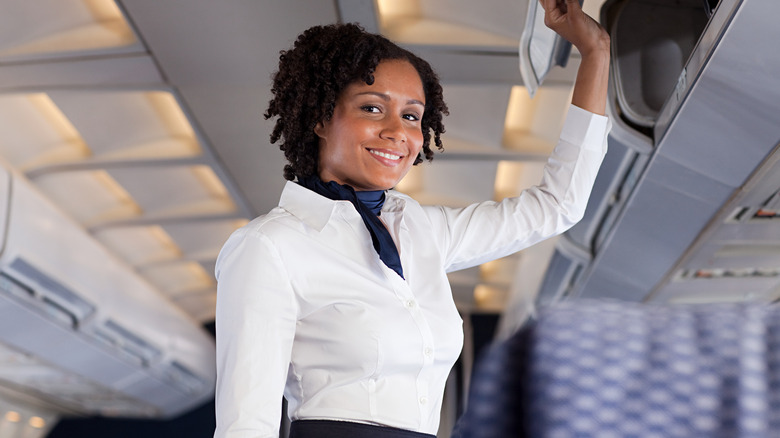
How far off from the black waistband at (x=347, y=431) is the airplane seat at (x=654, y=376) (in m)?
0.86

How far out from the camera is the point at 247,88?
4.55 m

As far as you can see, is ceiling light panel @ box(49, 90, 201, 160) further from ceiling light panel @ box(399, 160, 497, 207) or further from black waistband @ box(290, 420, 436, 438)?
black waistband @ box(290, 420, 436, 438)

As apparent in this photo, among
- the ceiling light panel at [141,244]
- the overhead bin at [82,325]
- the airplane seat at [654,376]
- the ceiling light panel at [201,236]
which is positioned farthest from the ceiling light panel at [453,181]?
the airplane seat at [654,376]

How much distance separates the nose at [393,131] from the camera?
5.66ft

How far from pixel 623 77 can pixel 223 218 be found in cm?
489

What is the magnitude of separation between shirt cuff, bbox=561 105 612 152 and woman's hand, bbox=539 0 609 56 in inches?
6.9

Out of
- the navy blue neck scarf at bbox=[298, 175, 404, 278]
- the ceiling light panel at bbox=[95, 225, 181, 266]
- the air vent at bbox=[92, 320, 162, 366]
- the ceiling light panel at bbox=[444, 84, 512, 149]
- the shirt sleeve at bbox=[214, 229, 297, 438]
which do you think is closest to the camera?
the shirt sleeve at bbox=[214, 229, 297, 438]


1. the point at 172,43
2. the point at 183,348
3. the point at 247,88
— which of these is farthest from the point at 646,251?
the point at 183,348

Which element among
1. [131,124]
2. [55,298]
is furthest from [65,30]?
[55,298]

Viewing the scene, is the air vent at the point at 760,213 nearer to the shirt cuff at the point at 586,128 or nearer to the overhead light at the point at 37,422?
the shirt cuff at the point at 586,128

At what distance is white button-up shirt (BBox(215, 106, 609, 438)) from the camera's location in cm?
142

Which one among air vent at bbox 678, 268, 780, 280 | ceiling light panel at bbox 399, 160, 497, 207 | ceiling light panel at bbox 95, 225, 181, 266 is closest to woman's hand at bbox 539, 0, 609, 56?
air vent at bbox 678, 268, 780, 280

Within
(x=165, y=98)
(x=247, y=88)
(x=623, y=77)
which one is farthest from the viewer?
(x=165, y=98)

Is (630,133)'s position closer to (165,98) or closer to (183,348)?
(165,98)
